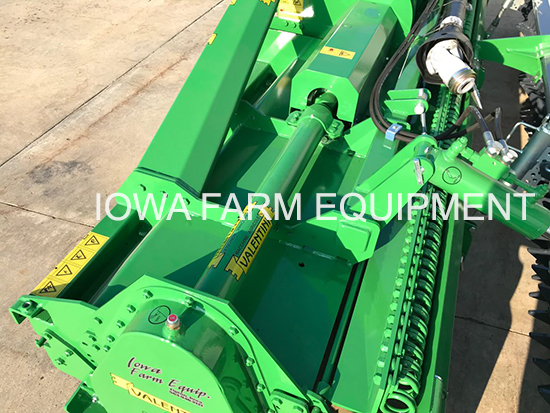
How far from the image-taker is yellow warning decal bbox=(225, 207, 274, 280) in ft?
6.14

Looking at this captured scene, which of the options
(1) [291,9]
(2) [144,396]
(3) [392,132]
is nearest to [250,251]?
(2) [144,396]

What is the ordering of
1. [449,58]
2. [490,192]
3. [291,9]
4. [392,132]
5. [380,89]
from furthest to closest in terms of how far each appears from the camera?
[291,9] → [380,89] → [449,58] → [392,132] → [490,192]

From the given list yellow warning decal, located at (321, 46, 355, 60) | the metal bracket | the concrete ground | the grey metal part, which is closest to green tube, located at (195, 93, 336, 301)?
yellow warning decal, located at (321, 46, 355, 60)

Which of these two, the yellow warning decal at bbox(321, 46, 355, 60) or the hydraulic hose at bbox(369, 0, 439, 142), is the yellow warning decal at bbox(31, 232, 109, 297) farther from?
the yellow warning decal at bbox(321, 46, 355, 60)

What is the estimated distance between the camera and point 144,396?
5.66ft

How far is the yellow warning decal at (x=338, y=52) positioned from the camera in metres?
2.86

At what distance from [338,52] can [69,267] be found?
2.00 meters

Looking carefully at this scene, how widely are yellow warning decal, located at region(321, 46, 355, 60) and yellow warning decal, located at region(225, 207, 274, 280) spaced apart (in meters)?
1.27

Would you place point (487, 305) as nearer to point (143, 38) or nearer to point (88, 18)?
point (143, 38)

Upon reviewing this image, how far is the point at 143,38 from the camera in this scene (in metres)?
6.05

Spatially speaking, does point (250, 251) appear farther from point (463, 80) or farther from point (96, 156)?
point (96, 156)

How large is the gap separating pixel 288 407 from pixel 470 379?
1583 mm

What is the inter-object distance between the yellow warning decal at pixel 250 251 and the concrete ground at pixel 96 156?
60.0 inches

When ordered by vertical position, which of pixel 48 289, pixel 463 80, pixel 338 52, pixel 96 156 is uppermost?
pixel 463 80
